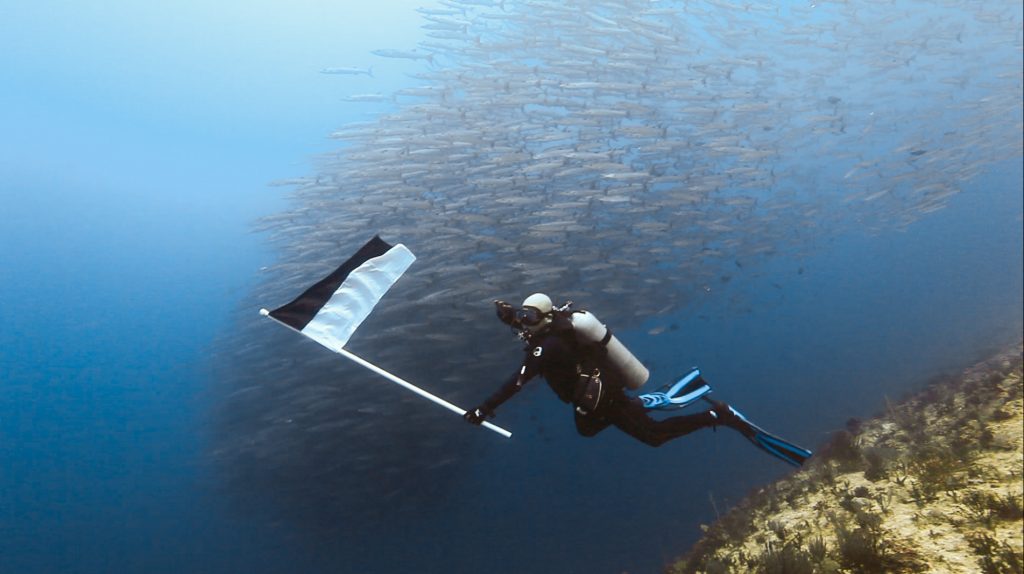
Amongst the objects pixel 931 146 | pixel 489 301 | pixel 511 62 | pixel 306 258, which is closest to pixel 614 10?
pixel 511 62

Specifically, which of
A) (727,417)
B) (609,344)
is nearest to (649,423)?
(727,417)

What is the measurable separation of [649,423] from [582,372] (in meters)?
0.89

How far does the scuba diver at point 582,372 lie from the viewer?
348 cm

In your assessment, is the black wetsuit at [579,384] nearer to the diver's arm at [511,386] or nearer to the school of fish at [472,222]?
the diver's arm at [511,386]

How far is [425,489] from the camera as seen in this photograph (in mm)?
9836

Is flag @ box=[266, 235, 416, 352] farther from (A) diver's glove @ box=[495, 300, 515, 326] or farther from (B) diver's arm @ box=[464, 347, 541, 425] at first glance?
(B) diver's arm @ box=[464, 347, 541, 425]

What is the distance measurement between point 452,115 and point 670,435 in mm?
7708

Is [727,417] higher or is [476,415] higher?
[476,415]

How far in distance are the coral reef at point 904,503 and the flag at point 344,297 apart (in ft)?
14.8

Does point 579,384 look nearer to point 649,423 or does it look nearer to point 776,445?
point 649,423

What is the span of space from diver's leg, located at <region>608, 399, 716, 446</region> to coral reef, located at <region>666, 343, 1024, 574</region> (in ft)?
5.87

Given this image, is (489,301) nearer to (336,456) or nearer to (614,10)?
(336,456)

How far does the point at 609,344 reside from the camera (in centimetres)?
365

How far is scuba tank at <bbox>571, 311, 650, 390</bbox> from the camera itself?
3473 mm
